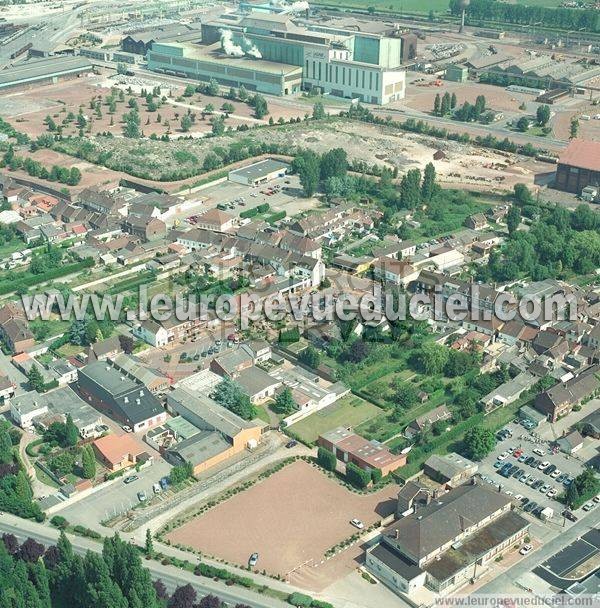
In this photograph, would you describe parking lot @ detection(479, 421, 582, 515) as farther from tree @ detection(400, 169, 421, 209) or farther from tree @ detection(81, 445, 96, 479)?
tree @ detection(400, 169, 421, 209)

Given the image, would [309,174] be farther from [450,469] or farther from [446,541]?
[446,541]

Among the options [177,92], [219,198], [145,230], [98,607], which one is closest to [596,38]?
[177,92]

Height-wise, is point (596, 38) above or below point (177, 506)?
above

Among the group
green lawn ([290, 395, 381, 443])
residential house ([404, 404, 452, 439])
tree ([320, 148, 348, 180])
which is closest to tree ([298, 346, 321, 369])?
green lawn ([290, 395, 381, 443])

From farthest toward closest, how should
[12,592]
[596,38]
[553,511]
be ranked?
[596,38] < [553,511] < [12,592]

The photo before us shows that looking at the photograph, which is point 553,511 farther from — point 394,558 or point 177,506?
point 177,506
